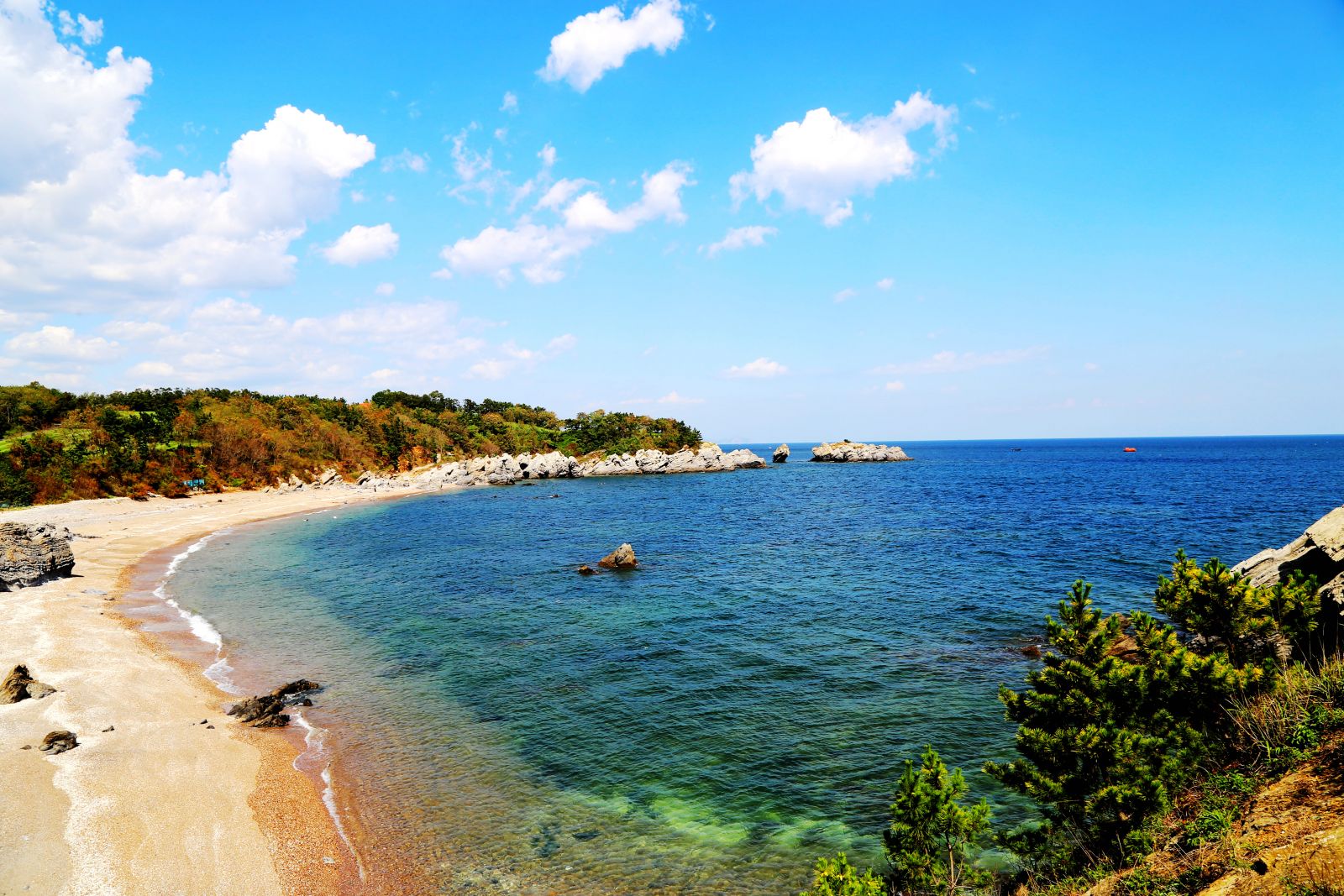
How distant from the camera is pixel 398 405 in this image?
518ft

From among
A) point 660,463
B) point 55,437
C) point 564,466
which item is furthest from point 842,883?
point 660,463

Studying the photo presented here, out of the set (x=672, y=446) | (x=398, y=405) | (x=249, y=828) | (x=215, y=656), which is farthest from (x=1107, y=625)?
(x=398, y=405)

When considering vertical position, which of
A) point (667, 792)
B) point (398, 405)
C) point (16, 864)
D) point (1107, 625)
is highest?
point (398, 405)

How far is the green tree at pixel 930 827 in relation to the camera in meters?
9.97

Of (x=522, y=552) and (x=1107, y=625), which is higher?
(x=1107, y=625)

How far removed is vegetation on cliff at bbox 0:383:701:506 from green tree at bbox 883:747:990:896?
89934 millimetres

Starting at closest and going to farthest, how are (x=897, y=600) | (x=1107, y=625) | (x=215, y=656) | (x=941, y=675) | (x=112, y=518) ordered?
(x=1107, y=625), (x=941, y=675), (x=215, y=656), (x=897, y=600), (x=112, y=518)

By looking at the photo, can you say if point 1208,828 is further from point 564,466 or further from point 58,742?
point 564,466

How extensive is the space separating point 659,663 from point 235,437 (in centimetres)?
9995

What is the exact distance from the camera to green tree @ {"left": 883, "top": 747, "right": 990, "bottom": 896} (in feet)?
32.7

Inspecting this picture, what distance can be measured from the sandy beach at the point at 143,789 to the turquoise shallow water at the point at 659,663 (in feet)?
6.35

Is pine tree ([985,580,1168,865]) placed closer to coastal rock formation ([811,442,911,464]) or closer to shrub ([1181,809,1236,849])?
shrub ([1181,809,1236,849])

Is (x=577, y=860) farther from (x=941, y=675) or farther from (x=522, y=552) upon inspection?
(x=522, y=552)

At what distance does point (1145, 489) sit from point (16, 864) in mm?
119338
